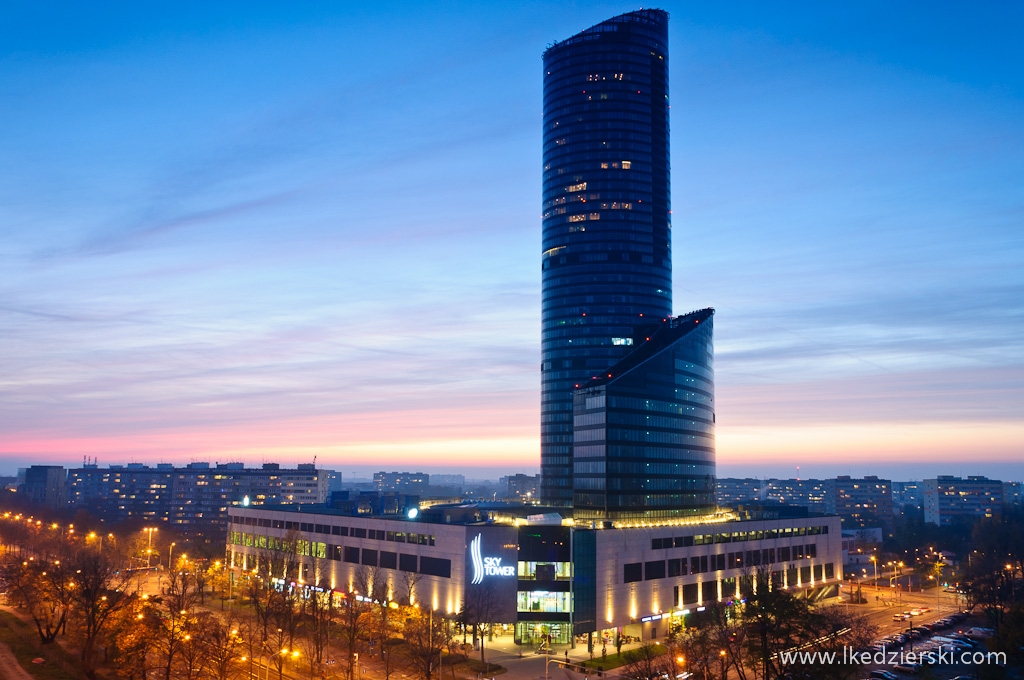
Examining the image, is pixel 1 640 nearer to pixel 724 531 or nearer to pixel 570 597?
pixel 570 597

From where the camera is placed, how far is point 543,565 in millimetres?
Result: 108625

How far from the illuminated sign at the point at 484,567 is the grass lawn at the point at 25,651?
50768mm

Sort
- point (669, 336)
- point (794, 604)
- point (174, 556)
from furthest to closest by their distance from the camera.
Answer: point (174, 556)
point (669, 336)
point (794, 604)

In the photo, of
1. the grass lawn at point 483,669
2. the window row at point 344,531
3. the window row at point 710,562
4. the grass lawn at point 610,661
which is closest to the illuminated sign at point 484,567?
the window row at point 344,531

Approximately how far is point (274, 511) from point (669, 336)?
303ft

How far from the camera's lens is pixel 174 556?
19162 cm

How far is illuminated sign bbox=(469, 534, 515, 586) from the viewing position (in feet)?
356

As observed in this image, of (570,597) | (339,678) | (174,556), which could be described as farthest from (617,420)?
(174,556)

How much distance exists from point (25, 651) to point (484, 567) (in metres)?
A: 61.1

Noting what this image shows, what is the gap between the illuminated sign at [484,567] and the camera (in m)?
108

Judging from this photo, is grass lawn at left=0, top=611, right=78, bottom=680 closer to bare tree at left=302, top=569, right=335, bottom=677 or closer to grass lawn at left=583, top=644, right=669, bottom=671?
bare tree at left=302, top=569, right=335, bottom=677

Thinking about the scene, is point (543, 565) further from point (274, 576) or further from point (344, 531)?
point (274, 576)

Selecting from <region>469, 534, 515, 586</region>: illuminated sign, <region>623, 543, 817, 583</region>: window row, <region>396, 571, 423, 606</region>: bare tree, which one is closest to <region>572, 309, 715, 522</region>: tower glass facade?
<region>623, 543, 817, 583</region>: window row

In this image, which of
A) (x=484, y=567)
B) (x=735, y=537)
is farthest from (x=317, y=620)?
(x=735, y=537)
